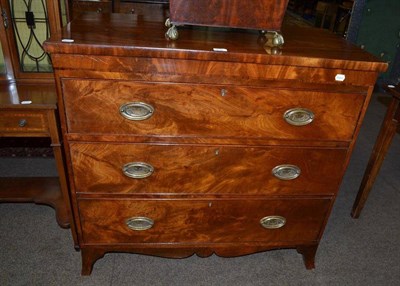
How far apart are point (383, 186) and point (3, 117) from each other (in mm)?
2509

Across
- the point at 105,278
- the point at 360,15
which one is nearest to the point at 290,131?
the point at 105,278

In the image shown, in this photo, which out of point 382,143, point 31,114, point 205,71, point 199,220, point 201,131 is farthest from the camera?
point 382,143

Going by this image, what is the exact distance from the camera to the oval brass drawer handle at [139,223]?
4.90 feet

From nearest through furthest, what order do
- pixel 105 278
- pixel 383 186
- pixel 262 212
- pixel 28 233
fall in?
1. pixel 262 212
2. pixel 105 278
3. pixel 28 233
4. pixel 383 186

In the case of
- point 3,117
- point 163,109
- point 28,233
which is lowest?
point 28,233

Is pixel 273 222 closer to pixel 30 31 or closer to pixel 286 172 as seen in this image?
pixel 286 172

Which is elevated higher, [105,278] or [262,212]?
[262,212]

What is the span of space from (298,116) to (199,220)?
2.07ft

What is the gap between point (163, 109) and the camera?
1.25 m

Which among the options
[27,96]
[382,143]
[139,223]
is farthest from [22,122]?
[382,143]

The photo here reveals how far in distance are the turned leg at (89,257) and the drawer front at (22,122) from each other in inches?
23.3

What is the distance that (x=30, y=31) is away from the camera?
1.73 meters

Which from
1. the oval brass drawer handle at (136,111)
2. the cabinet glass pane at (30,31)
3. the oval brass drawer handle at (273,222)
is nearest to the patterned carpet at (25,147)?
the cabinet glass pane at (30,31)

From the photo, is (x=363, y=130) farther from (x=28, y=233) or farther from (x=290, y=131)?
(x=28, y=233)
